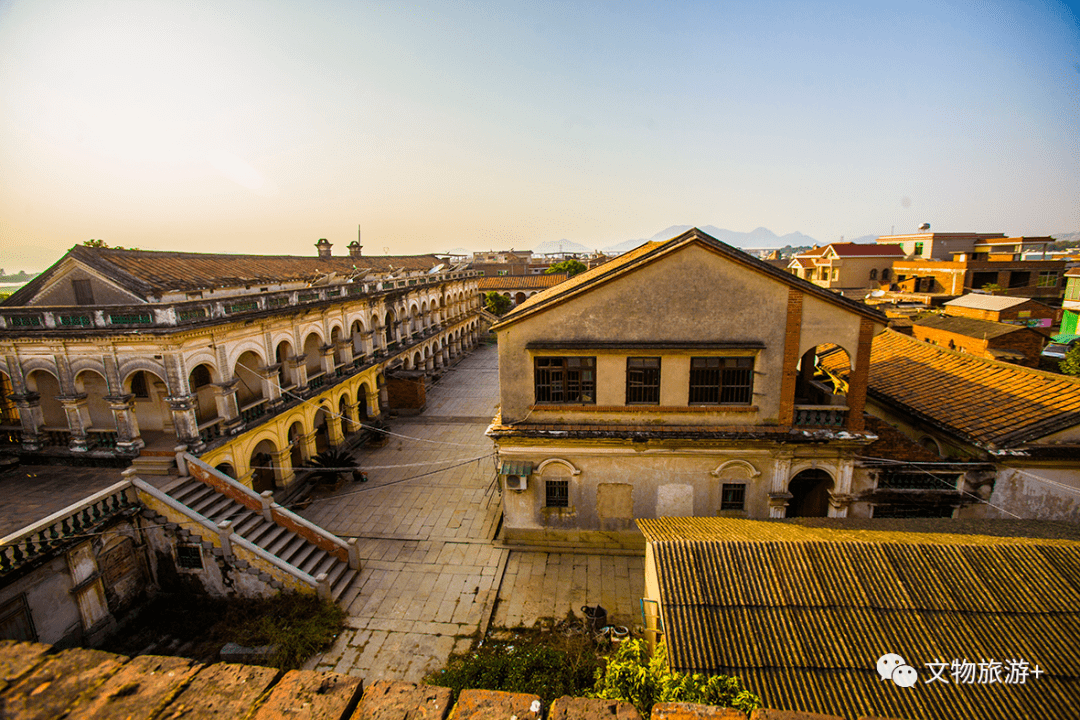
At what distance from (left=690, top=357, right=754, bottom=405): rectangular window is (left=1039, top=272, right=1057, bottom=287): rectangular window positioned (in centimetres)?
5934

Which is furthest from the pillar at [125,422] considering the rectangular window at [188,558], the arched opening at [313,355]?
the arched opening at [313,355]

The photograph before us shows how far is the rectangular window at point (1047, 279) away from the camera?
5191 cm

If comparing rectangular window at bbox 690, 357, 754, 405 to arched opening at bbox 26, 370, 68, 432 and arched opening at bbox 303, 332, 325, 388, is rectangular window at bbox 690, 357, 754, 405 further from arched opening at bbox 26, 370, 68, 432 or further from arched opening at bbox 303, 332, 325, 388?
arched opening at bbox 26, 370, 68, 432

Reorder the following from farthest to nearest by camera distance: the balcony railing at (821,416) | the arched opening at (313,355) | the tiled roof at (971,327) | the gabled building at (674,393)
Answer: the tiled roof at (971,327) < the arched opening at (313,355) < the balcony railing at (821,416) < the gabled building at (674,393)

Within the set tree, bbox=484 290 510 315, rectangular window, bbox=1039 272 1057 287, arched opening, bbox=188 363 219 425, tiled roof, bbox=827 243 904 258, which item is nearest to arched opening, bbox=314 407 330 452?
arched opening, bbox=188 363 219 425

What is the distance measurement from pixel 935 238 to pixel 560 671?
84.7 metres

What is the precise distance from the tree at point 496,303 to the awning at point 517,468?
4724 cm

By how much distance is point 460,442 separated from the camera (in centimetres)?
3059

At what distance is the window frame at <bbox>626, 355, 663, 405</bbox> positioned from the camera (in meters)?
17.3

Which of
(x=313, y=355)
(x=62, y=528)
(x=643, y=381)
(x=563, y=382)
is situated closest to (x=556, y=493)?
(x=563, y=382)

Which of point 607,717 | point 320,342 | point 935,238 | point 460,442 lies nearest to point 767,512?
point 607,717

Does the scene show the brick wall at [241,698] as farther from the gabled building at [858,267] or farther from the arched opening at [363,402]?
the gabled building at [858,267]

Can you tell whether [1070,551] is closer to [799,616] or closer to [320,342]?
[799,616]

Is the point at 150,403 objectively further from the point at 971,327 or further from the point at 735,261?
the point at 971,327
